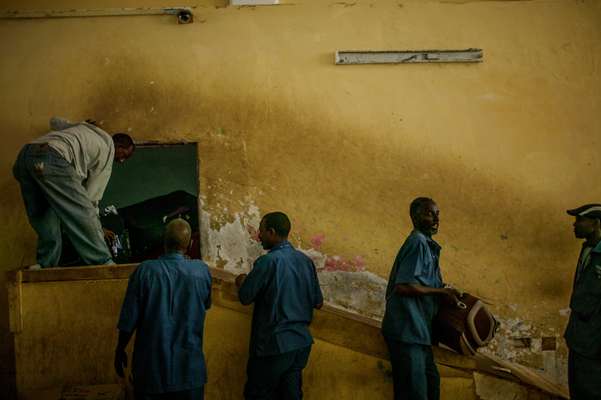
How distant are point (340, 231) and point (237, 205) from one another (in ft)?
3.44

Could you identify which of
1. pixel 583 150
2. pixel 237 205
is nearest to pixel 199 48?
pixel 237 205

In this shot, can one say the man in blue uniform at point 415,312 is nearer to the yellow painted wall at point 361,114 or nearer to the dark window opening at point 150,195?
the yellow painted wall at point 361,114

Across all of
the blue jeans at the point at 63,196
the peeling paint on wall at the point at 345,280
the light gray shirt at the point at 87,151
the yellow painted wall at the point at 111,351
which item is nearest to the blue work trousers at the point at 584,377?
the yellow painted wall at the point at 111,351

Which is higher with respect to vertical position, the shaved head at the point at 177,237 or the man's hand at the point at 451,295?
the shaved head at the point at 177,237

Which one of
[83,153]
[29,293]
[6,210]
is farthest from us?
[6,210]

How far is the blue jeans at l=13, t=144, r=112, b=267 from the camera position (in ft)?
15.0

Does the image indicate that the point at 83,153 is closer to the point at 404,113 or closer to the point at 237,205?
the point at 237,205

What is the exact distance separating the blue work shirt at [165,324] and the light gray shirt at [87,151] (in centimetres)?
149

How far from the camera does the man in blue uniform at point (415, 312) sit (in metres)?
3.98

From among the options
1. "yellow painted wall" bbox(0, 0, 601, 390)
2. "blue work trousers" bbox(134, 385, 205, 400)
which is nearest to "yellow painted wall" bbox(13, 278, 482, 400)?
"blue work trousers" bbox(134, 385, 205, 400)

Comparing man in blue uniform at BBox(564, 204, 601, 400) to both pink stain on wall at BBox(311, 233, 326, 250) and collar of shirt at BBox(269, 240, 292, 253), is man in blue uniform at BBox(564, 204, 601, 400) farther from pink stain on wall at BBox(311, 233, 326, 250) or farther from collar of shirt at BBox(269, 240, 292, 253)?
pink stain on wall at BBox(311, 233, 326, 250)

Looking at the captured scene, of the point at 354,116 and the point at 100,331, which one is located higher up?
the point at 354,116

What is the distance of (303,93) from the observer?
639cm

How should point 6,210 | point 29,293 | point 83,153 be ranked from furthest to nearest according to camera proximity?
point 6,210, point 83,153, point 29,293
